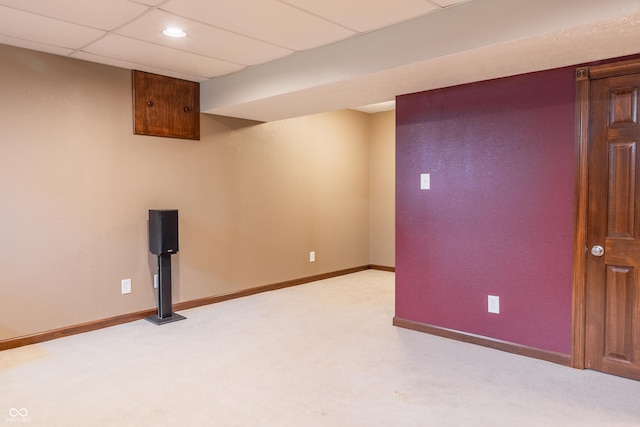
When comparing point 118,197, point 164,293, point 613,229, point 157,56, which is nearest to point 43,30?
point 157,56

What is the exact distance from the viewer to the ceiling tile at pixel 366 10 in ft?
8.13

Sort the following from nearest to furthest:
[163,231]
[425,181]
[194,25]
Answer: [194,25] < [425,181] < [163,231]

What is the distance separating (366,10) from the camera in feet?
8.44

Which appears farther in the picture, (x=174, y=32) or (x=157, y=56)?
(x=157, y=56)

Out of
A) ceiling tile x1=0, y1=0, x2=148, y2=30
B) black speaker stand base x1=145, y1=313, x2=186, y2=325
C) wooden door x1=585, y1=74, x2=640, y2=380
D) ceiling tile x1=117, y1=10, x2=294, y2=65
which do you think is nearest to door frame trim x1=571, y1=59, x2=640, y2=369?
wooden door x1=585, y1=74, x2=640, y2=380

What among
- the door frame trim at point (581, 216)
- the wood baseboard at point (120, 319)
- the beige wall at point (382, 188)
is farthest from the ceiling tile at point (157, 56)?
the beige wall at point (382, 188)

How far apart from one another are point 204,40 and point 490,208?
7.93ft

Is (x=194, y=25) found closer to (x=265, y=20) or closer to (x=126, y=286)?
(x=265, y=20)

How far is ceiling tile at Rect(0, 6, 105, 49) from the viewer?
2.69m

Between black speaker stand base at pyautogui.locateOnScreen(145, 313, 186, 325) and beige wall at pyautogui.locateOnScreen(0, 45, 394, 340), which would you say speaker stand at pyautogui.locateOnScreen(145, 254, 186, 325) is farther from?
beige wall at pyautogui.locateOnScreen(0, 45, 394, 340)

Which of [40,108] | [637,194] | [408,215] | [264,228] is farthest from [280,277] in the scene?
[637,194]

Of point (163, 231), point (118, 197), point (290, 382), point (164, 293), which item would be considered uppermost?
point (118, 197)

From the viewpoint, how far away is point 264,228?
5.12 meters

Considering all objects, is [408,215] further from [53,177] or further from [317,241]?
[53,177]
